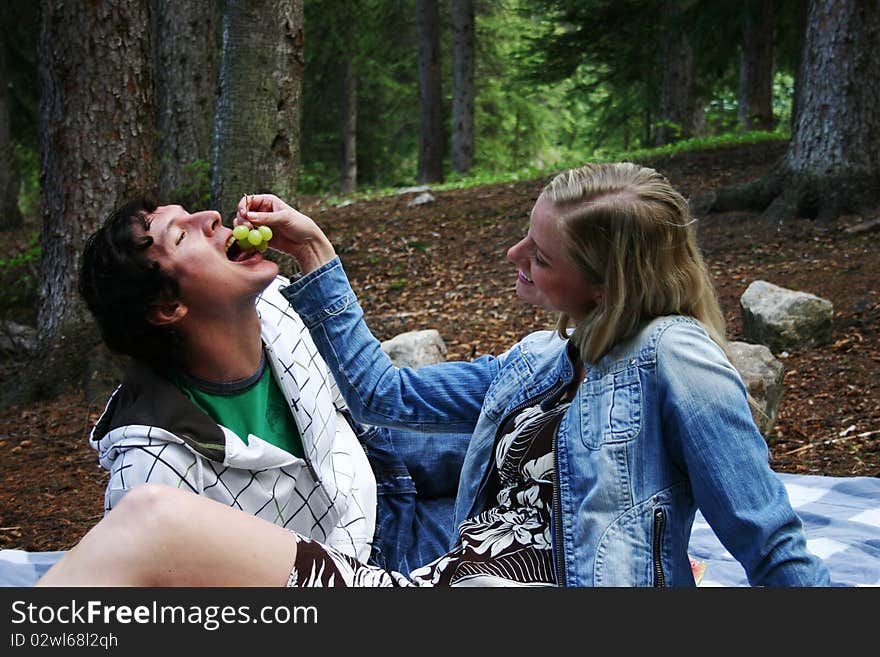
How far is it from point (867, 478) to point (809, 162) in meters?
4.54

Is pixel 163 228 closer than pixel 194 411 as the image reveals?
No

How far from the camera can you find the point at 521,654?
185cm

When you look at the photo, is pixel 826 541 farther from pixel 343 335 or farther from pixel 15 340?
pixel 15 340

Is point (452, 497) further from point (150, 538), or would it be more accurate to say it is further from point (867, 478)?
point (867, 478)

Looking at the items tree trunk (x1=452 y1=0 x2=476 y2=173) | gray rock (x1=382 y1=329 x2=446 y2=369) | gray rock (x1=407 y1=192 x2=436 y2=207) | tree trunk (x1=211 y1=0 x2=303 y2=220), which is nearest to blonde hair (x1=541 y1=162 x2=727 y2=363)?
gray rock (x1=382 y1=329 x2=446 y2=369)

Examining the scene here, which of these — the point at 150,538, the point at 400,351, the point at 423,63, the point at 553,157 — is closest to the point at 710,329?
the point at 150,538

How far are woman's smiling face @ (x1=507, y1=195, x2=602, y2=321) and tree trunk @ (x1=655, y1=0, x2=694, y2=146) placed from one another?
37.3 feet

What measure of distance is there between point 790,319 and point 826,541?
249 cm

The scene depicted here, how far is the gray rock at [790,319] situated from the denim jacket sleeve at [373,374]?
11.1 ft

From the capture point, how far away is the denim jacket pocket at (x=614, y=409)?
2031 millimetres

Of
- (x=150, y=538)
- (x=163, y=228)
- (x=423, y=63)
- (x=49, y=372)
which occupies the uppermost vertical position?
(x=423, y=63)

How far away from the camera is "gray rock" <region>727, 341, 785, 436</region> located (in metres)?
4.44

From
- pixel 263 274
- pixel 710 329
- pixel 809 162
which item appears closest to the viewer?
pixel 710 329

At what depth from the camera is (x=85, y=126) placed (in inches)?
214
